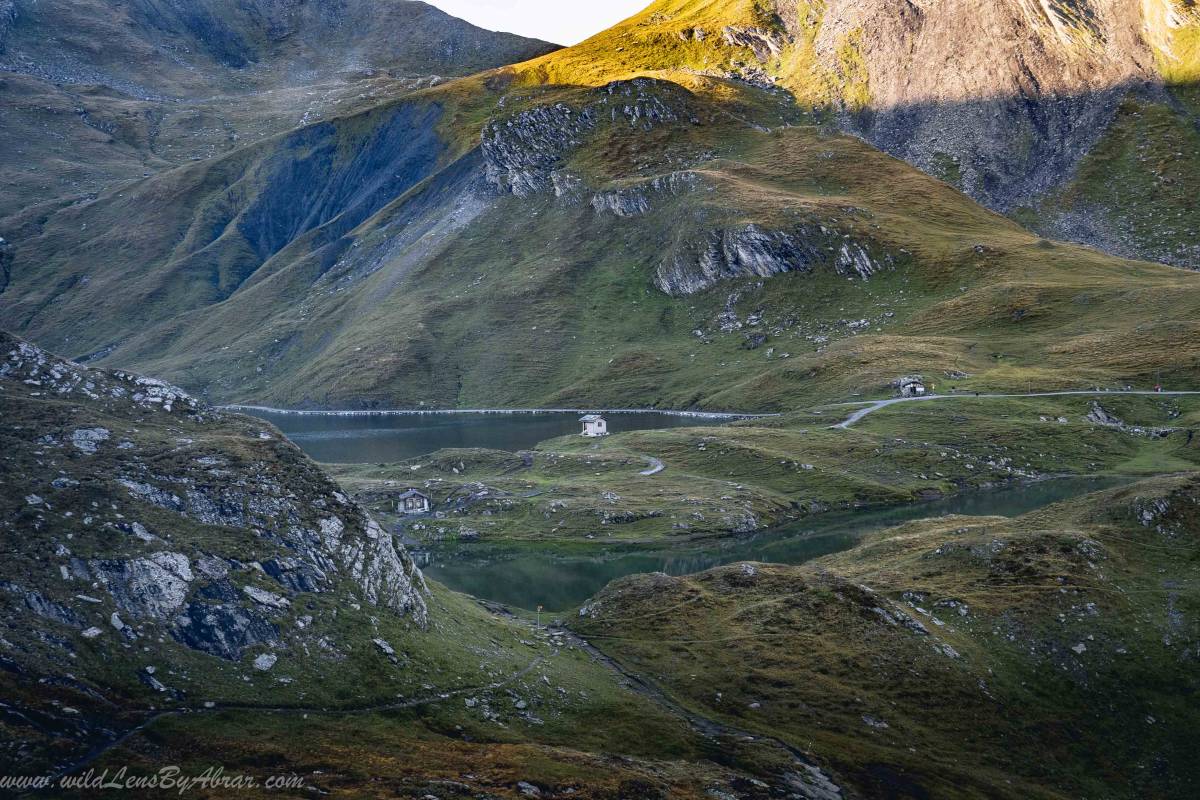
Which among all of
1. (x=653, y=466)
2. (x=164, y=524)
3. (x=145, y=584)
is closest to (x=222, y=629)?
(x=145, y=584)

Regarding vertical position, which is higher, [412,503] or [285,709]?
[285,709]

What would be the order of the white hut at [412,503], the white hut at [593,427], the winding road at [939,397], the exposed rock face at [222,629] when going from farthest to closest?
the white hut at [593,427]
the winding road at [939,397]
the white hut at [412,503]
the exposed rock face at [222,629]

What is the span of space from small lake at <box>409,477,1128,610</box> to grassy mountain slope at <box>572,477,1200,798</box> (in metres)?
18.9

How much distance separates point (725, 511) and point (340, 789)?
90.3 metres

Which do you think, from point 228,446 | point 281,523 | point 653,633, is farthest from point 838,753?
point 228,446

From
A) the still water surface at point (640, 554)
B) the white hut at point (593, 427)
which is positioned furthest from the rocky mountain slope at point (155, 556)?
the white hut at point (593, 427)

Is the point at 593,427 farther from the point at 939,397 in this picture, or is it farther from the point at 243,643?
the point at 243,643

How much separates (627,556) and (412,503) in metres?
37.5

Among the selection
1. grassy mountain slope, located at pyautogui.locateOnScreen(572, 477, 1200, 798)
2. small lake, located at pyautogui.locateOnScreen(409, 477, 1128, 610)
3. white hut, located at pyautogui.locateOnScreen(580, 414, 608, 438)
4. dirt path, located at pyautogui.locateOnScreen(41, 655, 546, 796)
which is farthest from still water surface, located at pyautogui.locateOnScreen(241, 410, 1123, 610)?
white hut, located at pyautogui.locateOnScreen(580, 414, 608, 438)

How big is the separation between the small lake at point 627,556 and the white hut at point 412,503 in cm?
1635

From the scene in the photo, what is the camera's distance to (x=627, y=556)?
4437 inches

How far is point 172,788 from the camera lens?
3725 centimetres

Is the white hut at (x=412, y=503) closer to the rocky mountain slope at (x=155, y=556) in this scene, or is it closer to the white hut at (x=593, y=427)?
the white hut at (x=593, y=427)

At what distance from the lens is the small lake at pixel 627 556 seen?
100688mm
